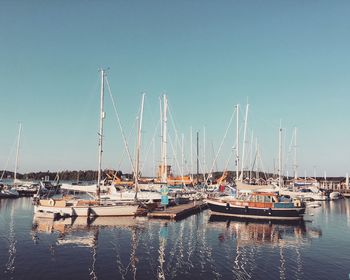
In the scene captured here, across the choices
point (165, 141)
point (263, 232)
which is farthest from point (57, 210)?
point (165, 141)

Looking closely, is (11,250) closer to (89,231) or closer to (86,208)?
(89,231)

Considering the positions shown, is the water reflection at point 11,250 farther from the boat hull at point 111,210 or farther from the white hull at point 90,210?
the boat hull at point 111,210

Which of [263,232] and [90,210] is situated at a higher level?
[90,210]

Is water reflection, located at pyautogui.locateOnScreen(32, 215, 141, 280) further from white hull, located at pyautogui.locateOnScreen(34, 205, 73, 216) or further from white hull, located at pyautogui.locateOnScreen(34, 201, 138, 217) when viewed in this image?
white hull, located at pyautogui.locateOnScreen(34, 205, 73, 216)

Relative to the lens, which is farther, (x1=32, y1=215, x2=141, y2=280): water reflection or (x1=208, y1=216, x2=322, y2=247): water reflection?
(x1=208, y1=216, x2=322, y2=247): water reflection

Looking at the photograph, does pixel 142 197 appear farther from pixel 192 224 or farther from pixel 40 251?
pixel 40 251

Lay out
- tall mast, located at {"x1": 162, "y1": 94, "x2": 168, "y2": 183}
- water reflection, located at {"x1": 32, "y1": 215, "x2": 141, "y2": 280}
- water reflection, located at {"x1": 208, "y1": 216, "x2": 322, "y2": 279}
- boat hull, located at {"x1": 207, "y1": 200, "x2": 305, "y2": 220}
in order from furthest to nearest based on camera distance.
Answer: tall mast, located at {"x1": 162, "y1": 94, "x2": 168, "y2": 183}, boat hull, located at {"x1": 207, "y1": 200, "x2": 305, "y2": 220}, water reflection, located at {"x1": 32, "y1": 215, "x2": 141, "y2": 280}, water reflection, located at {"x1": 208, "y1": 216, "x2": 322, "y2": 279}

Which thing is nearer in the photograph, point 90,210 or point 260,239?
point 260,239

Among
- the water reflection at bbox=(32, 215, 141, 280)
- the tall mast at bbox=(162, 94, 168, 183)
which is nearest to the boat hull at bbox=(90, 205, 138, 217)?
the water reflection at bbox=(32, 215, 141, 280)

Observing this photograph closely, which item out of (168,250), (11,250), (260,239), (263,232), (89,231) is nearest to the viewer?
(11,250)

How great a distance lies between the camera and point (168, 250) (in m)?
24.9

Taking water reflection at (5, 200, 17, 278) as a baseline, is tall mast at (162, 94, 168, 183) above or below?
above

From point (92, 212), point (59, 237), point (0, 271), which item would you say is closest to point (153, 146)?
point (92, 212)

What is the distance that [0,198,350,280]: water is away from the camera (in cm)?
1981
